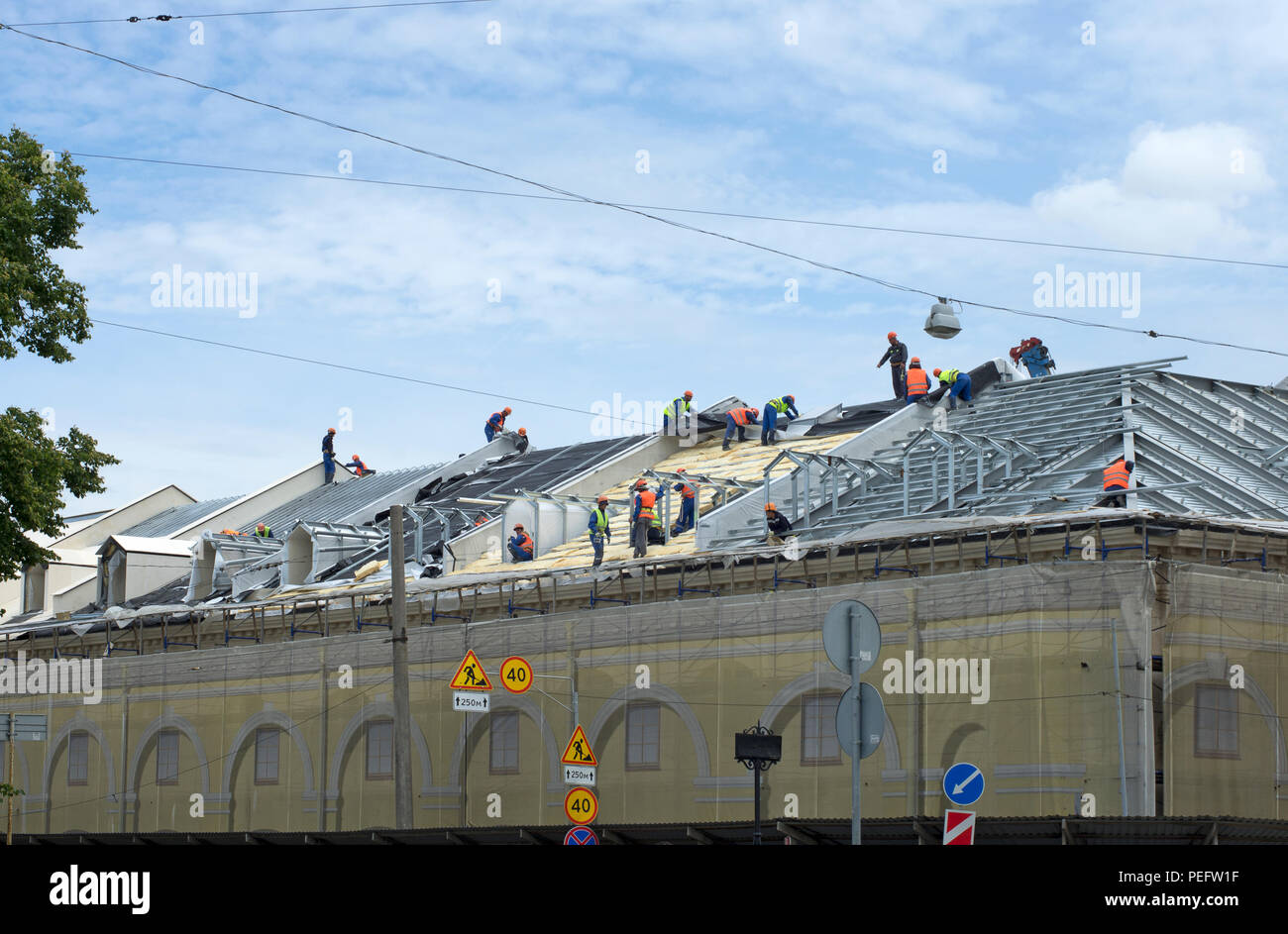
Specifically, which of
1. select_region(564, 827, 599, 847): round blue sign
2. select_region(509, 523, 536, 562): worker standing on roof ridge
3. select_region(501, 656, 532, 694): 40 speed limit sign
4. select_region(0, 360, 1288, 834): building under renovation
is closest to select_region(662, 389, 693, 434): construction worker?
select_region(0, 360, 1288, 834): building under renovation

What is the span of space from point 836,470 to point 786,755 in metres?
6.84

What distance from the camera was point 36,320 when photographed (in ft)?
82.1

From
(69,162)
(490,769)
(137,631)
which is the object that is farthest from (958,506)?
(137,631)

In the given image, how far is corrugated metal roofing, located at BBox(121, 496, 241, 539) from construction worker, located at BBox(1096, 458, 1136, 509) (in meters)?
35.1

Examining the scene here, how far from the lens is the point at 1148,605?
23.9 m

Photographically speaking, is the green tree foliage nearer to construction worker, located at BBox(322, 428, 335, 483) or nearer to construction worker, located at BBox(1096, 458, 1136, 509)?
construction worker, located at BBox(1096, 458, 1136, 509)

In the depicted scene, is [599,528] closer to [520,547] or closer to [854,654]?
[520,547]

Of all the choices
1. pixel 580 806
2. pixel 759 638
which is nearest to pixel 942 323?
pixel 759 638

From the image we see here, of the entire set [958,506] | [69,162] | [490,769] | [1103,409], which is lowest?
[490,769]

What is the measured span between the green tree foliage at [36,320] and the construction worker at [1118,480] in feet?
51.4

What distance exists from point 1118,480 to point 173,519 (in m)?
40.5
